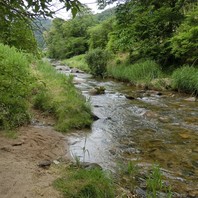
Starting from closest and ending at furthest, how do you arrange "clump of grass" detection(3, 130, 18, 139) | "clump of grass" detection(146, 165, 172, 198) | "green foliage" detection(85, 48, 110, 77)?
"clump of grass" detection(146, 165, 172, 198) < "clump of grass" detection(3, 130, 18, 139) < "green foliage" detection(85, 48, 110, 77)

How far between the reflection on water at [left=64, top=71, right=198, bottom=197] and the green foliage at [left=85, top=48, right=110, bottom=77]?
10.1m

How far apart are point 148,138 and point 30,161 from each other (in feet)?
10.3

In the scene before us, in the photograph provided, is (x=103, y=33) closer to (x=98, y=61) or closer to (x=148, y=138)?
(x=98, y=61)

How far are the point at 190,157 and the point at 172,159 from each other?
39 centimetres

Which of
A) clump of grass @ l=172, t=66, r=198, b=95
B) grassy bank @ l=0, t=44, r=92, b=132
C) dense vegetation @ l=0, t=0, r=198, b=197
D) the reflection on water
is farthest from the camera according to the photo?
clump of grass @ l=172, t=66, r=198, b=95

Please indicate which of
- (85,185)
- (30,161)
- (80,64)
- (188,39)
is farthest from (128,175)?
(80,64)

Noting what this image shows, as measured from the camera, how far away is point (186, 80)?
41.3 ft

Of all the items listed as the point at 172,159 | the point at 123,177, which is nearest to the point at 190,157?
the point at 172,159

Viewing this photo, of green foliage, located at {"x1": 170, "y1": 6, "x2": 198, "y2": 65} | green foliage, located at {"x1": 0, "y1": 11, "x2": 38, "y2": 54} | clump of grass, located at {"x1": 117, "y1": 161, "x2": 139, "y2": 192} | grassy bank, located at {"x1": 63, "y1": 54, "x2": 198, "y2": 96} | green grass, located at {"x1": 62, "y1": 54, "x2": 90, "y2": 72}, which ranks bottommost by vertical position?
green grass, located at {"x1": 62, "y1": 54, "x2": 90, "y2": 72}

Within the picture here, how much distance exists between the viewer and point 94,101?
37.9 feet

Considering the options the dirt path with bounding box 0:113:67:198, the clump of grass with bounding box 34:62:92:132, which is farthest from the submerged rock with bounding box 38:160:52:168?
the clump of grass with bounding box 34:62:92:132

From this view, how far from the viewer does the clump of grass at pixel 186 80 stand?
1216cm

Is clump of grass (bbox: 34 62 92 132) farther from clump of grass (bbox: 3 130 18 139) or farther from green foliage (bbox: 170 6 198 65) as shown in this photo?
green foliage (bbox: 170 6 198 65)

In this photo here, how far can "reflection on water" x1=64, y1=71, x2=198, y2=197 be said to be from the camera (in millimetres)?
5098
